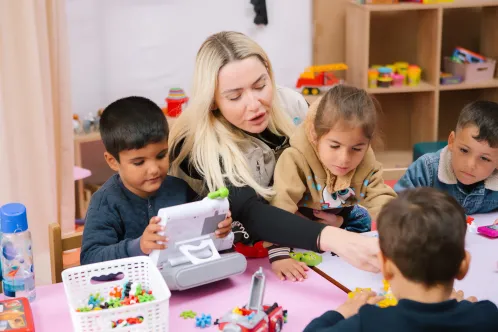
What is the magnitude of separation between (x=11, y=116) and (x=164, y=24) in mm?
1257

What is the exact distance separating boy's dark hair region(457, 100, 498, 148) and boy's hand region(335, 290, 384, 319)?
0.74 meters

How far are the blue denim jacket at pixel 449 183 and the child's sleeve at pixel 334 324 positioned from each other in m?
0.90

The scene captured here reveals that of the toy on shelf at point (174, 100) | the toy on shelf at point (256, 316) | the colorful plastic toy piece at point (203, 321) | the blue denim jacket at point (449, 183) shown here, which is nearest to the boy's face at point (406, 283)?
the toy on shelf at point (256, 316)

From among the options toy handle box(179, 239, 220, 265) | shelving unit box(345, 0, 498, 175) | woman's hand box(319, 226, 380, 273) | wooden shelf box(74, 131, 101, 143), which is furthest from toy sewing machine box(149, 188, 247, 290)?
shelving unit box(345, 0, 498, 175)

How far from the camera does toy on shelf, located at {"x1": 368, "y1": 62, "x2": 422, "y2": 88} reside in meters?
4.12

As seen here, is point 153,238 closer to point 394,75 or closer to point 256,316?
point 256,316

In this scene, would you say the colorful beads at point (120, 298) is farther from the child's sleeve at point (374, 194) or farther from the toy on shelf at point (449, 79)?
the toy on shelf at point (449, 79)

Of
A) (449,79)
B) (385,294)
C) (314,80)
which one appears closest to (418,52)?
(449,79)

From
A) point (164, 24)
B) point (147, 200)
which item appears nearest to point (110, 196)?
point (147, 200)

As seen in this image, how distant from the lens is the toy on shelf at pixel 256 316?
1302 millimetres

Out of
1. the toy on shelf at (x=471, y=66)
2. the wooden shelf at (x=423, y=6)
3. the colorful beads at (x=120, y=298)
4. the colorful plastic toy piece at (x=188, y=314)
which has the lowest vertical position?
the colorful plastic toy piece at (x=188, y=314)

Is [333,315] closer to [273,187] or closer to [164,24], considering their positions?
[273,187]

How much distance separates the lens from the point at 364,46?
4.01 m

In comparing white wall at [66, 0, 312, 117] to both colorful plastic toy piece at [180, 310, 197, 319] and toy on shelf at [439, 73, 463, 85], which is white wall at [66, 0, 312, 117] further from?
colorful plastic toy piece at [180, 310, 197, 319]
